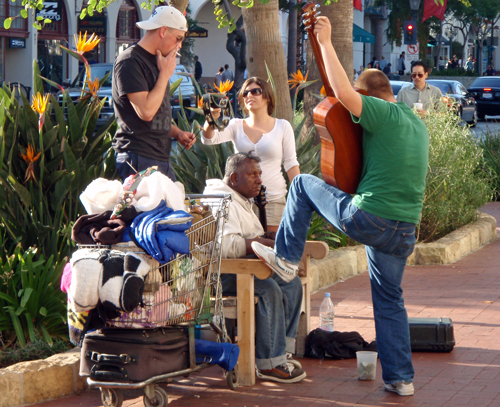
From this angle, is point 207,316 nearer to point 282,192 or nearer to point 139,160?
point 139,160

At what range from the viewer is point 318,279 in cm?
748

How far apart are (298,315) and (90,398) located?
1345 millimetres

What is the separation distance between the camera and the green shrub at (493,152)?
1279 cm

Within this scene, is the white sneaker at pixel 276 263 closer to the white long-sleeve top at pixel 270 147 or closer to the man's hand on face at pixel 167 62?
the man's hand on face at pixel 167 62

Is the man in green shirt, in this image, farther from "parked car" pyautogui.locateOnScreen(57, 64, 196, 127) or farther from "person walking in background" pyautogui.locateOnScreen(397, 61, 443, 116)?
"parked car" pyautogui.locateOnScreen(57, 64, 196, 127)

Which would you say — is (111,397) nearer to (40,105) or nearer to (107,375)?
(107,375)

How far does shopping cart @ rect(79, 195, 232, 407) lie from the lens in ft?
13.4

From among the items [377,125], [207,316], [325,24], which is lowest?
[207,316]

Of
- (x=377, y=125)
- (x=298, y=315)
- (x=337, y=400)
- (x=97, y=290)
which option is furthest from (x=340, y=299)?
(x=97, y=290)

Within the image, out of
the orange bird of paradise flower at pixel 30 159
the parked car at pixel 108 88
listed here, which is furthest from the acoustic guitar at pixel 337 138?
the parked car at pixel 108 88

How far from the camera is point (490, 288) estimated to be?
7.50m

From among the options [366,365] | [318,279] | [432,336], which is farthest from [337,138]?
[318,279]

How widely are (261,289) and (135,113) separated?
51.2 inches

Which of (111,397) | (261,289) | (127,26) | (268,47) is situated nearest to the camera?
(111,397)
